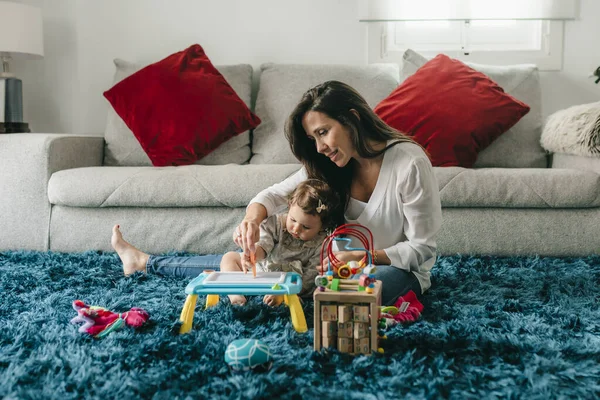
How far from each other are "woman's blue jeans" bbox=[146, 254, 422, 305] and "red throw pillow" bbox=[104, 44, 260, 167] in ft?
2.93

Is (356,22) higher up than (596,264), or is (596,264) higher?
(356,22)

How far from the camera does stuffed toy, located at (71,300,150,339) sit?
1.44m

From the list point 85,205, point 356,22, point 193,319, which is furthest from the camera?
point 356,22

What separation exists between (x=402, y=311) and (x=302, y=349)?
14.6 inches

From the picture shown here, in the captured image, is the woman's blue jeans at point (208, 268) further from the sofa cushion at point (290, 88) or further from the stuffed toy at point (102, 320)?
the sofa cushion at point (290, 88)

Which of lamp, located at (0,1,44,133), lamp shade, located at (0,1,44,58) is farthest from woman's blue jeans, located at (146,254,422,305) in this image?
lamp shade, located at (0,1,44,58)

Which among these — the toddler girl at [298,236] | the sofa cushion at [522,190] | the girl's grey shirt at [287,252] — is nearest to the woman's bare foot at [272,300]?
the toddler girl at [298,236]

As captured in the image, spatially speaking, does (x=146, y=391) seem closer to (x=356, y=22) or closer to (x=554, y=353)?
(x=554, y=353)

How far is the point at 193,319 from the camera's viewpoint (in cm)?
153

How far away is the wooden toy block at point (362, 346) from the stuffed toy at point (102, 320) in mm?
572

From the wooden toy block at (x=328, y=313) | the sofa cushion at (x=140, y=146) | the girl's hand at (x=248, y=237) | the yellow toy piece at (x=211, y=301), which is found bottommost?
the yellow toy piece at (x=211, y=301)

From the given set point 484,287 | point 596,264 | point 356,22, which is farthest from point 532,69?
point 484,287

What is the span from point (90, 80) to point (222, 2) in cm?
95

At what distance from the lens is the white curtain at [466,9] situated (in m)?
3.26
